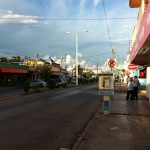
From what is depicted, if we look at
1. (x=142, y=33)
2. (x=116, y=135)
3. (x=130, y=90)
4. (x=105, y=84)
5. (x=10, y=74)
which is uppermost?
(x=142, y=33)

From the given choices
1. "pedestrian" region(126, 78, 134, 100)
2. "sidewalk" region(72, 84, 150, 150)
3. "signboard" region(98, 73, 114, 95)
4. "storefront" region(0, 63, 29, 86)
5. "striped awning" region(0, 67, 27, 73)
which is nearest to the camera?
"sidewalk" region(72, 84, 150, 150)

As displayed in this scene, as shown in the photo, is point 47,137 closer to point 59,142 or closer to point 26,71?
point 59,142

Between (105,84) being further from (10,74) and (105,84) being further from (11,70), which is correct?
(10,74)

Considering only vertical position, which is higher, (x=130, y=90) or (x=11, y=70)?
(x=11, y=70)

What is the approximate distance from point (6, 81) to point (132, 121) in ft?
177

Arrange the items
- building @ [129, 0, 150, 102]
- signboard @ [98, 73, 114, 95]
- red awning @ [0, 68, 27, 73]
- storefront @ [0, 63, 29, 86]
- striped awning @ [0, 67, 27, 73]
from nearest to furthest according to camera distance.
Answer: building @ [129, 0, 150, 102] → signboard @ [98, 73, 114, 95] → striped awning @ [0, 67, 27, 73] → red awning @ [0, 68, 27, 73] → storefront @ [0, 63, 29, 86]

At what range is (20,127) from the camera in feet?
38.0

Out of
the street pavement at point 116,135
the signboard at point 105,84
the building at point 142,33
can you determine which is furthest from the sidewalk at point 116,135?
the building at point 142,33

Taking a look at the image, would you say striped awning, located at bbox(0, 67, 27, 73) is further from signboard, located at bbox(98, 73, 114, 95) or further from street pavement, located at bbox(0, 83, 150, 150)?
street pavement, located at bbox(0, 83, 150, 150)

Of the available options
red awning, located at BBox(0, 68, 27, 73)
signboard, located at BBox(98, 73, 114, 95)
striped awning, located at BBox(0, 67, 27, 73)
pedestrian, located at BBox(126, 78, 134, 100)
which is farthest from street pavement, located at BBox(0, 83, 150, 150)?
red awning, located at BBox(0, 68, 27, 73)

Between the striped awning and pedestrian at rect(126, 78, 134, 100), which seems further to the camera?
the striped awning

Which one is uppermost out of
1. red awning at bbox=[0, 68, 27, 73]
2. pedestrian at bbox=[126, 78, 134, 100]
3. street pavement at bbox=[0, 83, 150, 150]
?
red awning at bbox=[0, 68, 27, 73]

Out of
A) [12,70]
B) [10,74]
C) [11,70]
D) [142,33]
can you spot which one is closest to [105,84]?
[142,33]

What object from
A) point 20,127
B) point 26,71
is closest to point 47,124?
point 20,127
